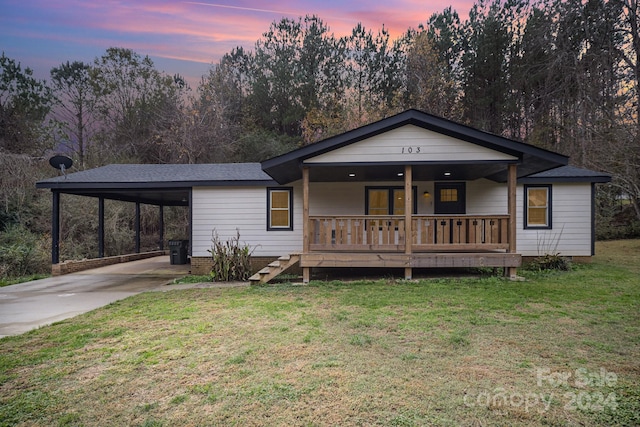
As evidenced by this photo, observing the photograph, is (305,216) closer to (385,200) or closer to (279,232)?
(279,232)

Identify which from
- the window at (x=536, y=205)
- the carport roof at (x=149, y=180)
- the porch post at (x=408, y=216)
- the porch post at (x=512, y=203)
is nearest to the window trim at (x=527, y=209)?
the window at (x=536, y=205)

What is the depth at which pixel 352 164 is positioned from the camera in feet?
27.6

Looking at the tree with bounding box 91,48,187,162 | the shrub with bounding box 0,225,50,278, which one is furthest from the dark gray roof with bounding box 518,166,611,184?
the tree with bounding box 91,48,187,162

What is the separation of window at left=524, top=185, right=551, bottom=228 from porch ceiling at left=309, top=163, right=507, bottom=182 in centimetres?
153

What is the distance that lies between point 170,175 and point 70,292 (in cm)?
444

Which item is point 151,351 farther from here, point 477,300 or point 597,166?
point 597,166

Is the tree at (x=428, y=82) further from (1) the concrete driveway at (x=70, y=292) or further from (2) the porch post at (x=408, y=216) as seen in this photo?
(1) the concrete driveway at (x=70, y=292)

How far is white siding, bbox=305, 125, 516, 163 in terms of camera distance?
27.0 feet

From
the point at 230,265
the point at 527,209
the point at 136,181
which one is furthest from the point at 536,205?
the point at 136,181

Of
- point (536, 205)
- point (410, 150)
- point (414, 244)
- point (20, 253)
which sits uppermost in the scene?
point (410, 150)

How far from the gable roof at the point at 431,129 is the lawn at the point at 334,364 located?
10.3 feet

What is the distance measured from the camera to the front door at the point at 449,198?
1110cm

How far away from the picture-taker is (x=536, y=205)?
10.9m

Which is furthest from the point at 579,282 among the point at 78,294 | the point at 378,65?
the point at 378,65
